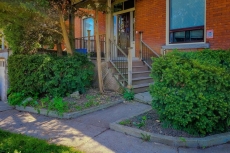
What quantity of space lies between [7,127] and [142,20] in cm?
650

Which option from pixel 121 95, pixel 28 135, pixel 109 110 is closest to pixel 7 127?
pixel 28 135

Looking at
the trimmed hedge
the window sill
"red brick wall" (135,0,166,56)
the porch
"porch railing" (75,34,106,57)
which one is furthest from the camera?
"porch railing" (75,34,106,57)

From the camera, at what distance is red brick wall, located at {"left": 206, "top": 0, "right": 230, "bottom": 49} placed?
6.38 metres

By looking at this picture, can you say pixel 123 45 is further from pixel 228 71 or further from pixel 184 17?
pixel 228 71

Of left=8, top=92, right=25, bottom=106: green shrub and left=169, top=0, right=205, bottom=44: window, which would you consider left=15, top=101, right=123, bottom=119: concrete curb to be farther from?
left=169, top=0, right=205, bottom=44: window

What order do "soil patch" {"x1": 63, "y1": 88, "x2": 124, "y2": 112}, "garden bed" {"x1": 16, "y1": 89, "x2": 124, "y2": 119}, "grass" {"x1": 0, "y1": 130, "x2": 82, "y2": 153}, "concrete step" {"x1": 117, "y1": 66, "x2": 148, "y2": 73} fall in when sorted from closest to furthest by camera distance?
"grass" {"x1": 0, "y1": 130, "x2": 82, "y2": 153} → "garden bed" {"x1": 16, "y1": 89, "x2": 124, "y2": 119} → "soil patch" {"x1": 63, "y1": 88, "x2": 124, "y2": 112} → "concrete step" {"x1": 117, "y1": 66, "x2": 148, "y2": 73}

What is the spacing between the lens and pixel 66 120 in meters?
5.31

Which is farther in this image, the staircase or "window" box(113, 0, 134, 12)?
"window" box(113, 0, 134, 12)

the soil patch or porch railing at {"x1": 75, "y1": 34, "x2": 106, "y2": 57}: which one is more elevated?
porch railing at {"x1": 75, "y1": 34, "x2": 106, "y2": 57}

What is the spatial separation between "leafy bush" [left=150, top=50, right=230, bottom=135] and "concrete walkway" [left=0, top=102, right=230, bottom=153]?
16.7 inches

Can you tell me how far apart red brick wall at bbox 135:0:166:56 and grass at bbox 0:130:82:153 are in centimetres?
578

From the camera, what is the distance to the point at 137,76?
25.3 feet

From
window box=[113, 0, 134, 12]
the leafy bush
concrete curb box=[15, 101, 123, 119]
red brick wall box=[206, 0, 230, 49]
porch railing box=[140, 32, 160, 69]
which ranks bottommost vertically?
concrete curb box=[15, 101, 123, 119]

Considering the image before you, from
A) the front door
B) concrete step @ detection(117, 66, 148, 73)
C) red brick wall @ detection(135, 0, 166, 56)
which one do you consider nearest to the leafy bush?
concrete step @ detection(117, 66, 148, 73)
